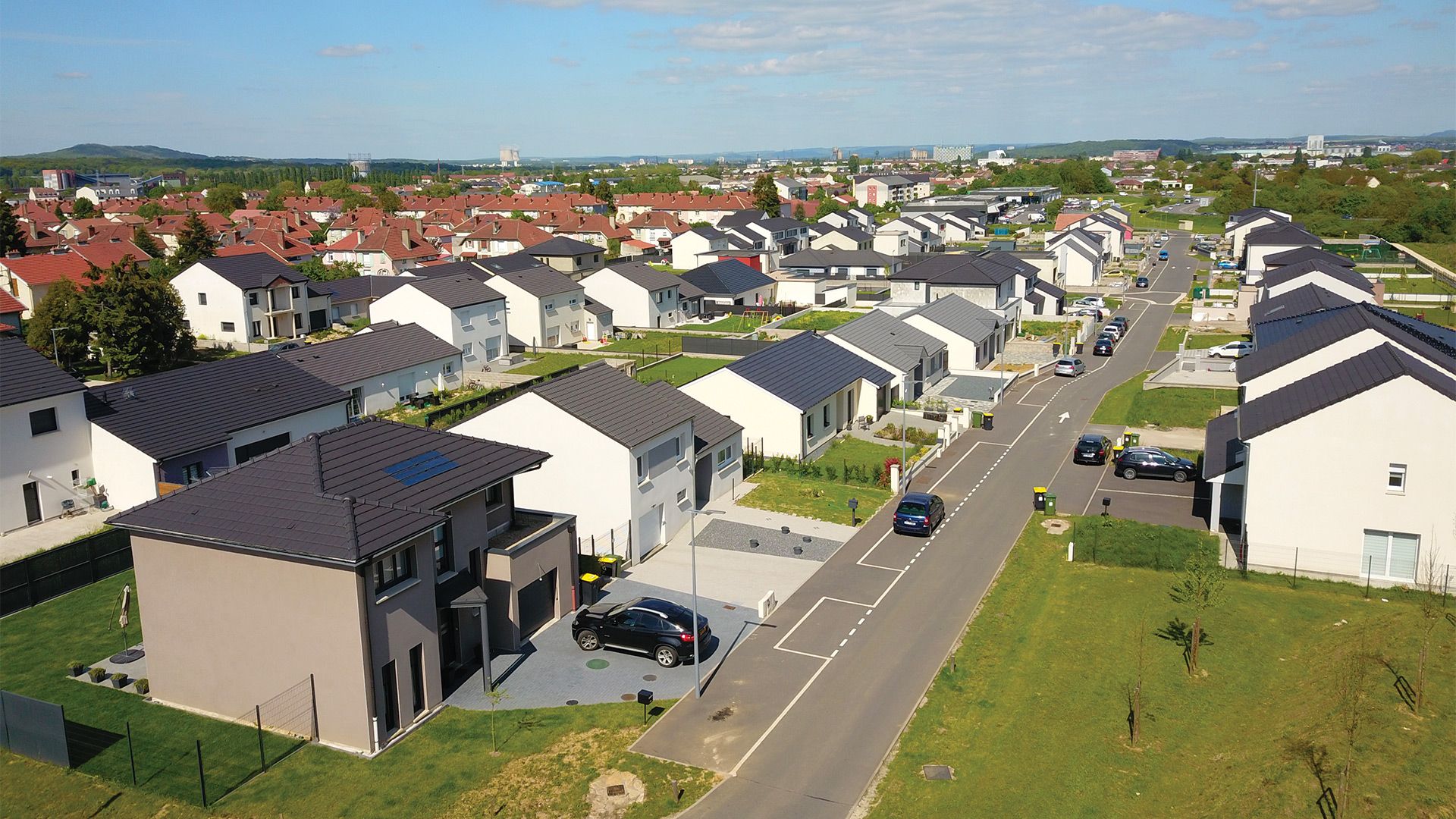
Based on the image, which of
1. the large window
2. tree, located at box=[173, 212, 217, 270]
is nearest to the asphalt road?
the large window

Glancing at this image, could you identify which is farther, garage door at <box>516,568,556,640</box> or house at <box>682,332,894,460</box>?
house at <box>682,332,894,460</box>

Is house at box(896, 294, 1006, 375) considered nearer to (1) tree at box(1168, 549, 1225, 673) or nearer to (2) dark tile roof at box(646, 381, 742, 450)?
(2) dark tile roof at box(646, 381, 742, 450)

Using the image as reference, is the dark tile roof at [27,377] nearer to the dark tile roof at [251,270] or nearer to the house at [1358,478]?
the dark tile roof at [251,270]

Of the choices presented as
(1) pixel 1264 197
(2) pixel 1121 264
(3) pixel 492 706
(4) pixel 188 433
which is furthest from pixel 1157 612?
(1) pixel 1264 197

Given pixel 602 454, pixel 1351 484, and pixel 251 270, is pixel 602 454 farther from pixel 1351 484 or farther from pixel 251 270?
pixel 251 270

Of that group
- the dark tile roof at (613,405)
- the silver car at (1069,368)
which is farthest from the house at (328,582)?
the silver car at (1069,368)
